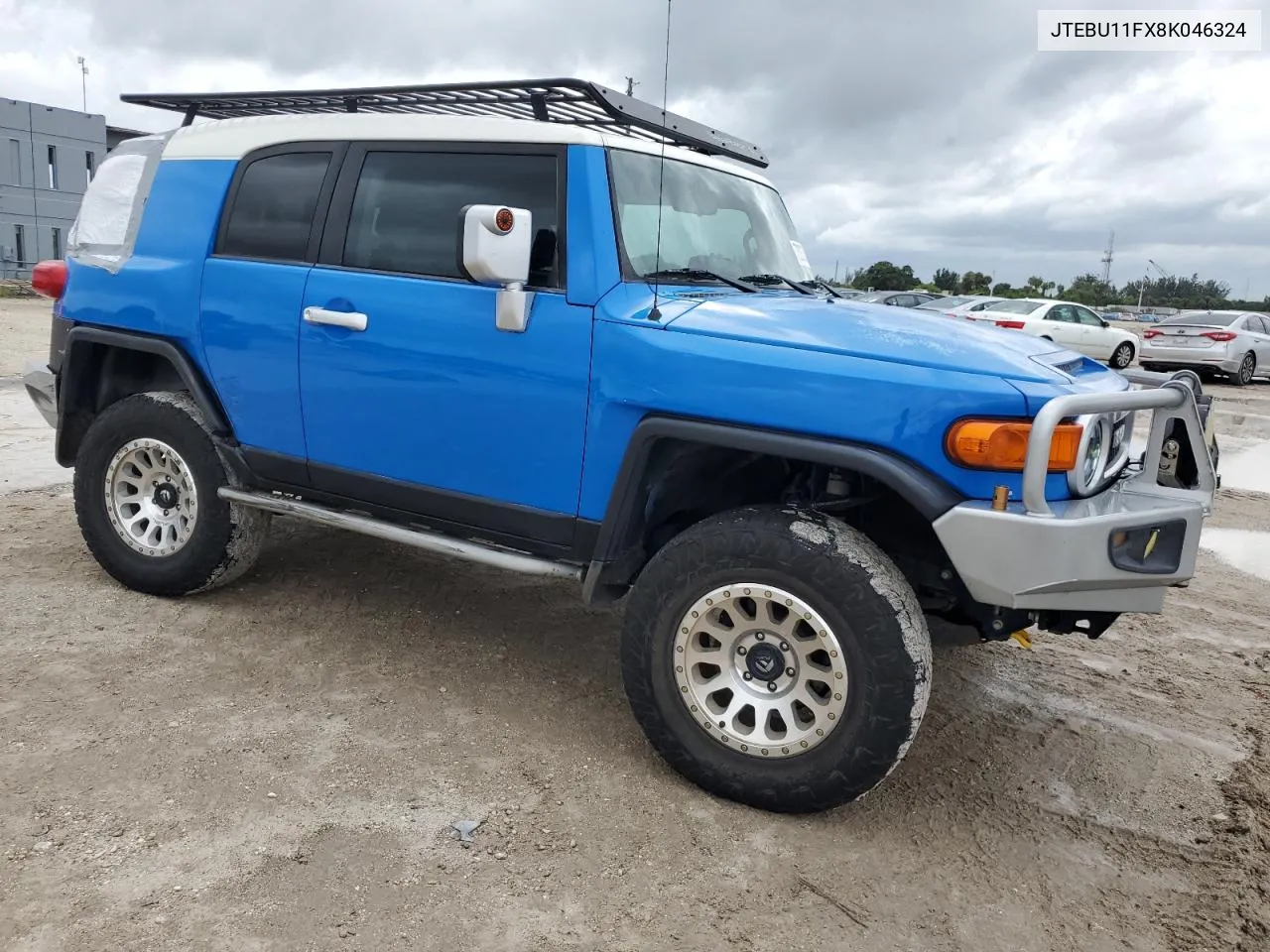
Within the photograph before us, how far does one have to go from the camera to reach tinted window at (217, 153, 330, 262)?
3.88m

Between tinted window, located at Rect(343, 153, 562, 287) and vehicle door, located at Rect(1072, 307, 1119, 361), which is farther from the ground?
tinted window, located at Rect(343, 153, 562, 287)

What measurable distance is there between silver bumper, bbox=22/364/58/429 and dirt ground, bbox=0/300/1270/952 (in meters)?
0.80

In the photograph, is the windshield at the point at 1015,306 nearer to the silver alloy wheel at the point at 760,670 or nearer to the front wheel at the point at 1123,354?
the front wheel at the point at 1123,354

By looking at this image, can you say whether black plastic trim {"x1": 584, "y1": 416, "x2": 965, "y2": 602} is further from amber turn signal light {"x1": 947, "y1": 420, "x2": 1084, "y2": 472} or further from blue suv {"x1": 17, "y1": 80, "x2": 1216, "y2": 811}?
amber turn signal light {"x1": 947, "y1": 420, "x2": 1084, "y2": 472}

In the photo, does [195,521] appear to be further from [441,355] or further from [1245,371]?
[1245,371]

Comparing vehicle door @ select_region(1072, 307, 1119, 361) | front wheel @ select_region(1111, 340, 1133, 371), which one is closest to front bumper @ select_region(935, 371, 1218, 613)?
vehicle door @ select_region(1072, 307, 1119, 361)

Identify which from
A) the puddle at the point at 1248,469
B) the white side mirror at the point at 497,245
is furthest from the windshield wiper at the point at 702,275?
the puddle at the point at 1248,469

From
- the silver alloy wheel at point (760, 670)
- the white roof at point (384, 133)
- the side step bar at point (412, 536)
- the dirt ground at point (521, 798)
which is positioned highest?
the white roof at point (384, 133)

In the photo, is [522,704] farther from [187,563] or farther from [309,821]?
[187,563]

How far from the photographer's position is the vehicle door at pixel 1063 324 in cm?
1903

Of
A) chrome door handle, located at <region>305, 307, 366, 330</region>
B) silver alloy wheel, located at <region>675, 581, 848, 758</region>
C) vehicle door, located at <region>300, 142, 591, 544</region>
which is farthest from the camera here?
chrome door handle, located at <region>305, 307, 366, 330</region>

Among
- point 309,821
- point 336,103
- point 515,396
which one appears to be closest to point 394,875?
point 309,821

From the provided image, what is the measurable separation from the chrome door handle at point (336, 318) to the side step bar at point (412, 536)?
75cm

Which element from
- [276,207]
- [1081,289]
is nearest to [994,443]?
[276,207]
